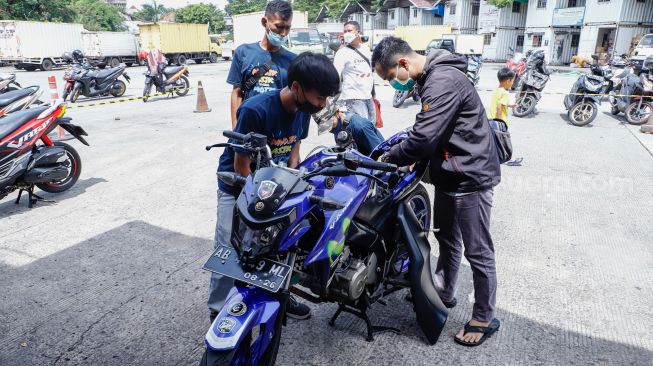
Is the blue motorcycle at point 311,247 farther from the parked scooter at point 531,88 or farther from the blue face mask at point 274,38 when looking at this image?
the parked scooter at point 531,88

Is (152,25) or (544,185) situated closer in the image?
(544,185)

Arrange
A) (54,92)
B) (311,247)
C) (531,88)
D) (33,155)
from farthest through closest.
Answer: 1. (531,88)
2. (54,92)
3. (33,155)
4. (311,247)

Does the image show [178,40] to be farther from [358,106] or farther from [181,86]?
[358,106]

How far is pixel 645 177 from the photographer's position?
19.4 ft

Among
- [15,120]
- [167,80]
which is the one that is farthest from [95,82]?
[15,120]

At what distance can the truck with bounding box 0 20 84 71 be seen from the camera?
23609 mm

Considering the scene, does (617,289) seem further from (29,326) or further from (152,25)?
(152,25)

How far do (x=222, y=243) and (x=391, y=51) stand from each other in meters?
1.48

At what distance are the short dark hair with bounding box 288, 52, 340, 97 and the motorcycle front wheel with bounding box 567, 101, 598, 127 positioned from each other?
27.5 feet

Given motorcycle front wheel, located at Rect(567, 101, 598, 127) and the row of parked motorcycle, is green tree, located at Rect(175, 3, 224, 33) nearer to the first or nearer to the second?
the row of parked motorcycle

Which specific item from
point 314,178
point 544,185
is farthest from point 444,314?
point 544,185

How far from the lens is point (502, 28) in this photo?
34125 mm

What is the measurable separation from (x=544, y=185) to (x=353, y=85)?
2667 mm

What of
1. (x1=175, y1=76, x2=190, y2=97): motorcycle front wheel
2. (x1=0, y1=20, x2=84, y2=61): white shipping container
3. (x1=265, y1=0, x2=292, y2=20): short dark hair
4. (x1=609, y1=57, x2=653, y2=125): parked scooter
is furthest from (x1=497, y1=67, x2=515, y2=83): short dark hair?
(x1=0, y1=20, x2=84, y2=61): white shipping container
